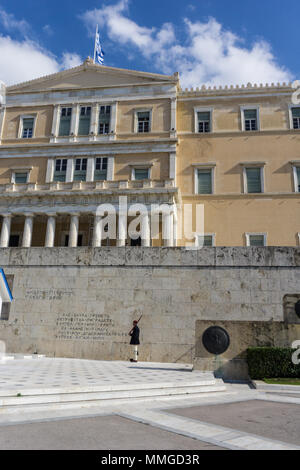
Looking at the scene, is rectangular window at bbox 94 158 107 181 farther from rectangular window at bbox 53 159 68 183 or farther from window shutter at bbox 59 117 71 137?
window shutter at bbox 59 117 71 137

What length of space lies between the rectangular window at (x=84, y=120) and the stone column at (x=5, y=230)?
10.2 m

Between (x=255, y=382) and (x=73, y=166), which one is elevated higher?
(x=73, y=166)

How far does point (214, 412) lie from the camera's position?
24.9 feet

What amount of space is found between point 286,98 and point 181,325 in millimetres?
25810

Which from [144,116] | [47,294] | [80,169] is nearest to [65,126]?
[80,169]

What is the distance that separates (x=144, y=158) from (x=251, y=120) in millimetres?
10114

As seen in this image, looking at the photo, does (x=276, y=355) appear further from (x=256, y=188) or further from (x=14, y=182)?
(x=14, y=182)

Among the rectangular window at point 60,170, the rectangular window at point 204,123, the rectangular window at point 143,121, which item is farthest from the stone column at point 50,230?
the rectangular window at point 204,123

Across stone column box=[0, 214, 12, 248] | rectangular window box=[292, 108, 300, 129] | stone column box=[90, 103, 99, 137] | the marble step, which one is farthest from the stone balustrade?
the marble step

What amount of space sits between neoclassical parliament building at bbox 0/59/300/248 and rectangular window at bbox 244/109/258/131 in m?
0.09

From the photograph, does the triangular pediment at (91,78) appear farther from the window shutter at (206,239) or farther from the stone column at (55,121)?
the window shutter at (206,239)

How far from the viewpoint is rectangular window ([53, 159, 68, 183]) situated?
1346 inches
